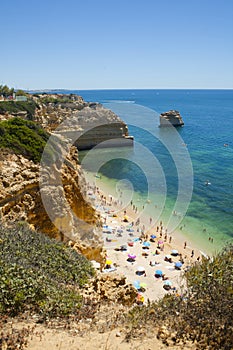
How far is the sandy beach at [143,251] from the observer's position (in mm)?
18542

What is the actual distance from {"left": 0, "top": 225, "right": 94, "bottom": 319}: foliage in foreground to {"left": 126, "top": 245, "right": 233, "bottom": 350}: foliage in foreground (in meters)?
1.74

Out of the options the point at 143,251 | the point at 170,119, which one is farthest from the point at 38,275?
the point at 170,119

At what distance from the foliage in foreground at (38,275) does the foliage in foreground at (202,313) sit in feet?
5.69

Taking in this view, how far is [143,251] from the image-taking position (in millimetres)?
23047

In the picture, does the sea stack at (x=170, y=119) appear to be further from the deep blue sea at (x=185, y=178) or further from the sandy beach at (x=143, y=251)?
the sandy beach at (x=143, y=251)

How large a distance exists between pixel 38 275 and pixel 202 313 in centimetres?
390

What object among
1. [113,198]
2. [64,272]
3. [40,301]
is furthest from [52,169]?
[113,198]

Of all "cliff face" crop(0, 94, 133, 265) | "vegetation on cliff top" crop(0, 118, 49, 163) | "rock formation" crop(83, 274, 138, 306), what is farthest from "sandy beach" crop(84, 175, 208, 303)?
"vegetation on cliff top" crop(0, 118, 49, 163)

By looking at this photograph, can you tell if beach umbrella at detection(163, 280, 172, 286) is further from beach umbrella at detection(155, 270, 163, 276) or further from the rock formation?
the rock formation

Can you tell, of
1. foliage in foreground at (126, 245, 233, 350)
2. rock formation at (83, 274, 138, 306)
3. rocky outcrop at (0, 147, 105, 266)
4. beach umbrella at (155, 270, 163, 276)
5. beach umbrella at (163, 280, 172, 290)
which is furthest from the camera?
beach umbrella at (155, 270, 163, 276)

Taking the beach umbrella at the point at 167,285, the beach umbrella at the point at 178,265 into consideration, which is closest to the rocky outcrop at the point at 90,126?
the beach umbrella at the point at 178,265

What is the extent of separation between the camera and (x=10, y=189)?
35.4ft

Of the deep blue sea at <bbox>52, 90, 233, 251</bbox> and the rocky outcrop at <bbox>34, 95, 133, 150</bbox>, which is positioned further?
the rocky outcrop at <bbox>34, 95, 133, 150</bbox>

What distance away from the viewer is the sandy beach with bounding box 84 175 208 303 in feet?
60.8
